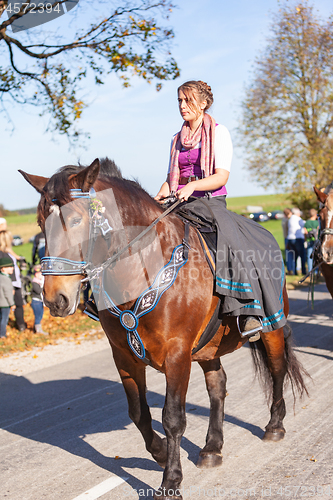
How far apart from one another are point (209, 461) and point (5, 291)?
6.32 metres

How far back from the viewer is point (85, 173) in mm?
2705

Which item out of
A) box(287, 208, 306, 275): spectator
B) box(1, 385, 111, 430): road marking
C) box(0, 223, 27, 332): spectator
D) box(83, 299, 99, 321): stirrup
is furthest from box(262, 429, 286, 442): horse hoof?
box(287, 208, 306, 275): spectator

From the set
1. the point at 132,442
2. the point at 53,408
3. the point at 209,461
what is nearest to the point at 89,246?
the point at 209,461

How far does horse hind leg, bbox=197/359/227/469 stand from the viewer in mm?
3787

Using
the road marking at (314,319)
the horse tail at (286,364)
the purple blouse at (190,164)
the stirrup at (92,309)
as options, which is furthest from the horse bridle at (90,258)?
the road marking at (314,319)

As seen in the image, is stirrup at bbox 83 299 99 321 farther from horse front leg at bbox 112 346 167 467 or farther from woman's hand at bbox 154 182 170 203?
woman's hand at bbox 154 182 170 203

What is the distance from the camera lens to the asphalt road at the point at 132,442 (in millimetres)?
3453

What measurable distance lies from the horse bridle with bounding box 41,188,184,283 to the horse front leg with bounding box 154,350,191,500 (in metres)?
0.79

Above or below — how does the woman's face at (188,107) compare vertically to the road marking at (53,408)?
above

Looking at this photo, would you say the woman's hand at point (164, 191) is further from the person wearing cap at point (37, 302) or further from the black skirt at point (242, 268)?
the person wearing cap at point (37, 302)

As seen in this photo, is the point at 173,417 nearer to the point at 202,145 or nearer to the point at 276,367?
the point at 276,367

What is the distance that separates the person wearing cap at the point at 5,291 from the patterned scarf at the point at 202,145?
19.9ft

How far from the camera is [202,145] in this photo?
373cm

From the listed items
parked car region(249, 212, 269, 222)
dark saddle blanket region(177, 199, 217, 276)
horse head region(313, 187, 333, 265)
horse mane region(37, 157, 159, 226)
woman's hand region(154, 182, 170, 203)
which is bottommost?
parked car region(249, 212, 269, 222)
